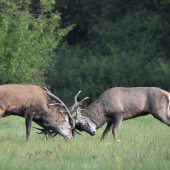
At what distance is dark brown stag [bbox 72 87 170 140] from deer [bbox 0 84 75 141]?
39 cm

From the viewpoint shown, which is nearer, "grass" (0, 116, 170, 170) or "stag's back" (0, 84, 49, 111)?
"grass" (0, 116, 170, 170)

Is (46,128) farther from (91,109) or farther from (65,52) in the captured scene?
(65,52)

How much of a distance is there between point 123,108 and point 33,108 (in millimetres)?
2177

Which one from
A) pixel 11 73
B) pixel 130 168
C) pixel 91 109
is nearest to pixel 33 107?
pixel 91 109

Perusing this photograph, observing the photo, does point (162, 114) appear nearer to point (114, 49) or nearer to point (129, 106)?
point (129, 106)

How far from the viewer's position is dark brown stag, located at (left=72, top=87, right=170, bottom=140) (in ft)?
29.4

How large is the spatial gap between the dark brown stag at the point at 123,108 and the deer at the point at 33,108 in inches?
15.5

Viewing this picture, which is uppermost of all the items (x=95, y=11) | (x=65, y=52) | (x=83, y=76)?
(x=95, y=11)

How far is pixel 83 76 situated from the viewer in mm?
28531

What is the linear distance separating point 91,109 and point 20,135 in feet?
6.25

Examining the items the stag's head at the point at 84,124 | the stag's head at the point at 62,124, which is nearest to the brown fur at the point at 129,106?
the stag's head at the point at 84,124

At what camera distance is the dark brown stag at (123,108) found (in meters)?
8.97

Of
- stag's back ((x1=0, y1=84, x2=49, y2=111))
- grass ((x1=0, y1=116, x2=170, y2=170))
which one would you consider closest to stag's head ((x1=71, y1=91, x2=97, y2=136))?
stag's back ((x1=0, y1=84, x2=49, y2=111))

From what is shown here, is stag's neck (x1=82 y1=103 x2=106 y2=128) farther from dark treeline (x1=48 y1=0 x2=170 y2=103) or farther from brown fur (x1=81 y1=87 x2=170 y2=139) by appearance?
dark treeline (x1=48 y1=0 x2=170 y2=103)
